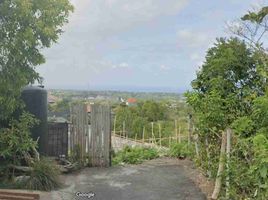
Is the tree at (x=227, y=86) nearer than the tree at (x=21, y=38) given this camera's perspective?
No

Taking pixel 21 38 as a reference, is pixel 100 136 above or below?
below

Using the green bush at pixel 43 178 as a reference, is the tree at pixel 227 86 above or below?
above

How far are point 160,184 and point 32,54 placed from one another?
3.90 metres

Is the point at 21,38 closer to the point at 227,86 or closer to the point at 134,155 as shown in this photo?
the point at 227,86

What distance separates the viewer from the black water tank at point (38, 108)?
970 cm

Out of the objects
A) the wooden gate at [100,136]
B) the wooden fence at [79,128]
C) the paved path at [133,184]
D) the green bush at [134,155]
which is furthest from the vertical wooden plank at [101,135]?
the green bush at [134,155]

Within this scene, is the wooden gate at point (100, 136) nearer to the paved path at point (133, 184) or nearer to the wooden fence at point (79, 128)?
the wooden fence at point (79, 128)

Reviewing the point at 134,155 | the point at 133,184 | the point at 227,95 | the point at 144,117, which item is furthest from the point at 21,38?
the point at 144,117

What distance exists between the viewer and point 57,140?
10836 millimetres

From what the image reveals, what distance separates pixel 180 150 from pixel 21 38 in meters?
6.14

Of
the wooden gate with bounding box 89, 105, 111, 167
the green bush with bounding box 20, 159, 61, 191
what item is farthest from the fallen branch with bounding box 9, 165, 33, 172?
the wooden gate with bounding box 89, 105, 111, 167

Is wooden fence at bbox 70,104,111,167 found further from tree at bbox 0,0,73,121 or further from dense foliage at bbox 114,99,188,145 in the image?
dense foliage at bbox 114,99,188,145

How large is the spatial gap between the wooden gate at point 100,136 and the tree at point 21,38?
8.41ft

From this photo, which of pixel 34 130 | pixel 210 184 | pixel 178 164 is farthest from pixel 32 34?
pixel 178 164
